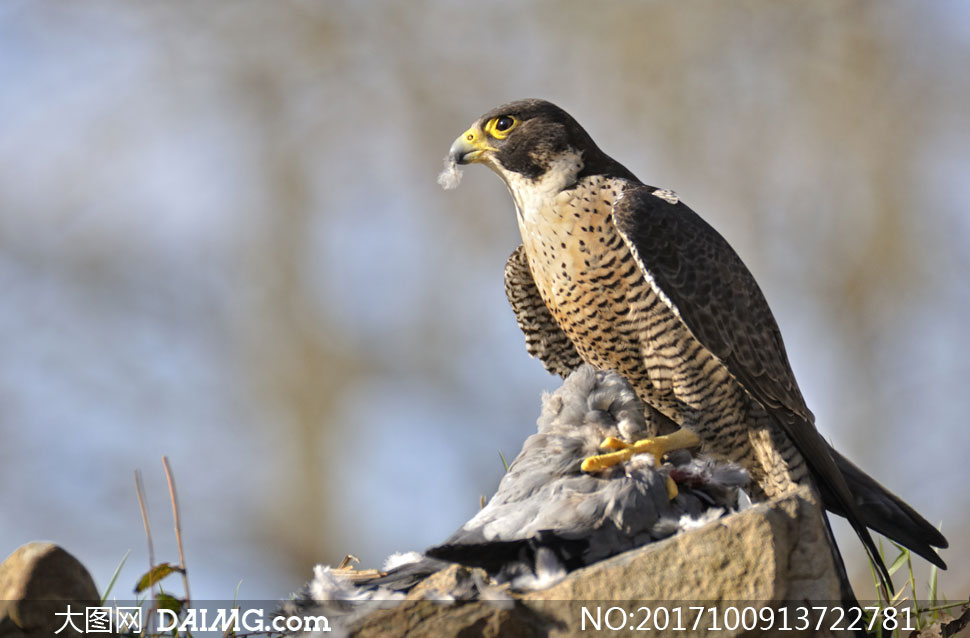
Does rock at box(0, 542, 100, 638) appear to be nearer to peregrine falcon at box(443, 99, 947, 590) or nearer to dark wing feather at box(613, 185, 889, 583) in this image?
peregrine falcon at box(443, 99, 947, 590)

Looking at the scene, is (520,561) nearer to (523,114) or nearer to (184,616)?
(184,616)

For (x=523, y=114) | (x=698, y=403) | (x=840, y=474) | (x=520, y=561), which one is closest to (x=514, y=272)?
(x=523, y=114)

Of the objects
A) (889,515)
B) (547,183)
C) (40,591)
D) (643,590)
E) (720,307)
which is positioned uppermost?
(547,183)

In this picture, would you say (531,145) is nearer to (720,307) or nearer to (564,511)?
(720,307)

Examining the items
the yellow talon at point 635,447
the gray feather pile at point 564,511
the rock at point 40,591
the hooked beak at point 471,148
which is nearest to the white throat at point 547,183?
the hooked beak at point 471,148

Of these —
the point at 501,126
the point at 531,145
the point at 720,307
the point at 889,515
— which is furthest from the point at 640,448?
the point at 501,126

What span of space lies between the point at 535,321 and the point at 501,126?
0.76m

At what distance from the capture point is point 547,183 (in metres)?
2.93

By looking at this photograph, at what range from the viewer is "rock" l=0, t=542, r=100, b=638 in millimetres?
1980

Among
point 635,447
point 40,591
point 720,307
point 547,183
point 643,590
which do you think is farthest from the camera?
point 547,183

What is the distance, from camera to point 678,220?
2852mm

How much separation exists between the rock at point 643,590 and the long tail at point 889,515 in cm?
112

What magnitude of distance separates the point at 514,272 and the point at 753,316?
890mm

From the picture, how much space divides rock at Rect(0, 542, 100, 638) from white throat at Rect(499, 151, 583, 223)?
1718 mm
